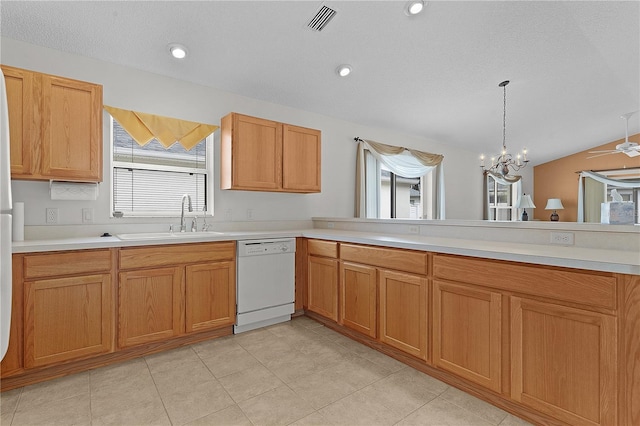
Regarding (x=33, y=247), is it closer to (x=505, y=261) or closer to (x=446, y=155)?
(x=505, y=261)

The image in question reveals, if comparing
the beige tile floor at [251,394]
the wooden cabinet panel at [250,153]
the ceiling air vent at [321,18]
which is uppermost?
the ceiling air vent at [321,18]

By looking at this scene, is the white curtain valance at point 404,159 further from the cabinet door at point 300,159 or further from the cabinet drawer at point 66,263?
the cabinet drawer at point 66,263

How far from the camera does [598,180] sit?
281 inches

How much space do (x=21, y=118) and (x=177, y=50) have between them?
1.26 meters

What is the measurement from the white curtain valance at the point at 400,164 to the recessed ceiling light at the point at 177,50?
8.57 ft

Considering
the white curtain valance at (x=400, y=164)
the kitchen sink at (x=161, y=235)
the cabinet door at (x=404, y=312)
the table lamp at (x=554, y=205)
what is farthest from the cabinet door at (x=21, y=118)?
the table lamp at (x=554, y=205)

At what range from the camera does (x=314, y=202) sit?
4258 millimetres

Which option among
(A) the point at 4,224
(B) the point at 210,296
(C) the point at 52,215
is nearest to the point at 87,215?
(C) the point at 52,215

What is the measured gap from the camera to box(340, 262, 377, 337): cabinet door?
2553 millimetres

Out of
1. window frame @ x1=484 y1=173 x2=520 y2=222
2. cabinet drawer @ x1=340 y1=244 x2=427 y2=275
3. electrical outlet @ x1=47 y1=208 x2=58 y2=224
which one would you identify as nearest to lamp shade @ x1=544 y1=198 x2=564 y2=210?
window frame @ x1=484 y1=173 x2=520 y2=222

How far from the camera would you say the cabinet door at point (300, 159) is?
3.54m

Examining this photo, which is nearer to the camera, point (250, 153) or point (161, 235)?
point (161, 235)

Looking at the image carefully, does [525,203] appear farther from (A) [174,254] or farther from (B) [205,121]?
(A) [174,254]

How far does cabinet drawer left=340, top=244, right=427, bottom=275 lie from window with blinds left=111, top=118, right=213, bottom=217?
64.7 inches
